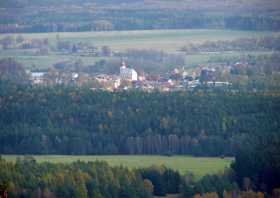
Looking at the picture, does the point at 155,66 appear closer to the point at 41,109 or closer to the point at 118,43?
the point at 118,43

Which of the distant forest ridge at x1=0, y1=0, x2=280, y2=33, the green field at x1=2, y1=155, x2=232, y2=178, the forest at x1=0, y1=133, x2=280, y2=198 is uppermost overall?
the forest at x1=0, y1=133, x2=280, y2=198

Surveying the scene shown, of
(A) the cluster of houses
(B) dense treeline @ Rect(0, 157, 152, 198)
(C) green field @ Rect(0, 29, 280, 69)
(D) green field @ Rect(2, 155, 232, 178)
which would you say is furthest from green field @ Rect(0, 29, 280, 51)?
(B) dense treeline @ Rect(0, 157, 152, 198)

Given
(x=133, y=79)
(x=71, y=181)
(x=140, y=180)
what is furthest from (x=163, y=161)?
(x=133, y=79)

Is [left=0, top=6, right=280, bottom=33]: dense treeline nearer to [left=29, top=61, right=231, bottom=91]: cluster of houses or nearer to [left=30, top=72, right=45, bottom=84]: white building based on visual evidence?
[left=29, top=61, right=231, bottom=91]: cluster of houses

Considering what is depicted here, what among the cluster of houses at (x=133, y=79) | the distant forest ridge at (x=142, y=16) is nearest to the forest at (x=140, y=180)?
the cluster of houses at (x=133, y=79)

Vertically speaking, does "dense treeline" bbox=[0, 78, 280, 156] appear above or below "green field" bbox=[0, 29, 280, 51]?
above

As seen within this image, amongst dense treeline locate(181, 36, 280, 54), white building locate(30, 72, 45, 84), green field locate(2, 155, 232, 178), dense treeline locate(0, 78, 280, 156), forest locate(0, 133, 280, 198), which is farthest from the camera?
dense treeline locate(181, 36, 280, 54)

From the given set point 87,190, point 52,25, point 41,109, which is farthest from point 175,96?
point 52,25
